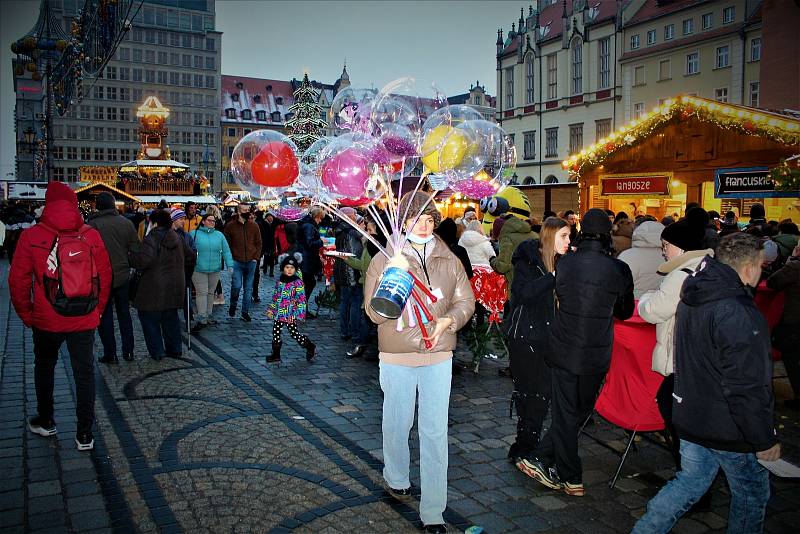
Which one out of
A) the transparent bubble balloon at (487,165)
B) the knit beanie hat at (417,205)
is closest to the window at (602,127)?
the transparent bubble balloon at (487,165)

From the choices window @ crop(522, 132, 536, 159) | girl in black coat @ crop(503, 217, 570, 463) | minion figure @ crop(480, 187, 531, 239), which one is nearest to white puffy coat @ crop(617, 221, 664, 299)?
girl in black coat @ crop(503, 217, 570, 463)

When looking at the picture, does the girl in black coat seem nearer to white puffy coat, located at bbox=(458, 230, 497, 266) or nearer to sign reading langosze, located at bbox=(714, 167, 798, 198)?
white puffy coat, located at bbox=(458, 230, 497, 266)

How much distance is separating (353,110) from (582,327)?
2.44 m

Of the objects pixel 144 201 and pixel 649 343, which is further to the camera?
pixel 144 201

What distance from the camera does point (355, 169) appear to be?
A: 453 centimetres

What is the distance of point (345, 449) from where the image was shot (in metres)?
5.27

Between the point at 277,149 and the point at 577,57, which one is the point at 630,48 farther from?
the point at 277,149

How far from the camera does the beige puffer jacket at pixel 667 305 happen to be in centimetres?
404

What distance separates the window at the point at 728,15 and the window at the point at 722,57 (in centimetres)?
141

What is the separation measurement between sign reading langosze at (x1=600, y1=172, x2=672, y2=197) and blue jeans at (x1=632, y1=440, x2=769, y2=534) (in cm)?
1300

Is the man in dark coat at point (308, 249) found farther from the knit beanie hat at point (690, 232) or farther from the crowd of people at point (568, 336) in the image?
the knit beanie hat at point (690, 232)

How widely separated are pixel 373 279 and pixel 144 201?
78.0ft

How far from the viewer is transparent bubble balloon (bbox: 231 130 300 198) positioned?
224 inches

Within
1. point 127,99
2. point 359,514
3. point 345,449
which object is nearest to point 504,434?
point 345,449
